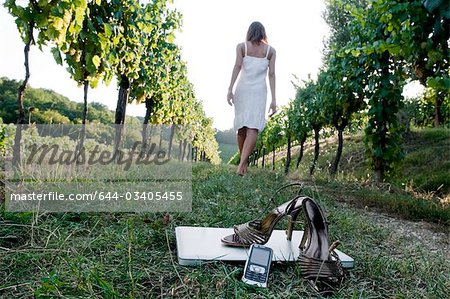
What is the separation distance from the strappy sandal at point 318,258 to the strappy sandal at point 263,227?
2.3 inches

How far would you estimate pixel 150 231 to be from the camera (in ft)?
5.94

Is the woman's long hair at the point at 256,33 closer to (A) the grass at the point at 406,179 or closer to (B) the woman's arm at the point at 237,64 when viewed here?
(B) the woman's arm at the point at 237,64

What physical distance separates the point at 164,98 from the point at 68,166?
7828 mm

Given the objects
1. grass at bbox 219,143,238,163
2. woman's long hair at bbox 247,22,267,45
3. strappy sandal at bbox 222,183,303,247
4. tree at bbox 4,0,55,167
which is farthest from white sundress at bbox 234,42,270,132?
grass at bbox 219,143,238,163

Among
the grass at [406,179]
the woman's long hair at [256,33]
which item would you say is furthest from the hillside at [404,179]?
the woman's long hair at [256,33]

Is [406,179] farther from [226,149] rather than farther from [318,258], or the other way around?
[226,149]

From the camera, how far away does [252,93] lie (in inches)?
169

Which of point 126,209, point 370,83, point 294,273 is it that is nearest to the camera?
point 294,273

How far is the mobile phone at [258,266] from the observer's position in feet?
4.13

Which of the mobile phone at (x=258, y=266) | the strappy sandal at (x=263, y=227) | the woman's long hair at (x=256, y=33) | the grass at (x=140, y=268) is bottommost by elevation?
the grass at (x=140, y=268)

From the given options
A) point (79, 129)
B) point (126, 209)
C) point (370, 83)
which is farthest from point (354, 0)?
point (126, 209)

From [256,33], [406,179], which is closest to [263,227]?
[256,33]

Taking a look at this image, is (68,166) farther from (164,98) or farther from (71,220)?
(164,98)

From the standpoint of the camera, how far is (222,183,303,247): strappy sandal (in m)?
1.42
